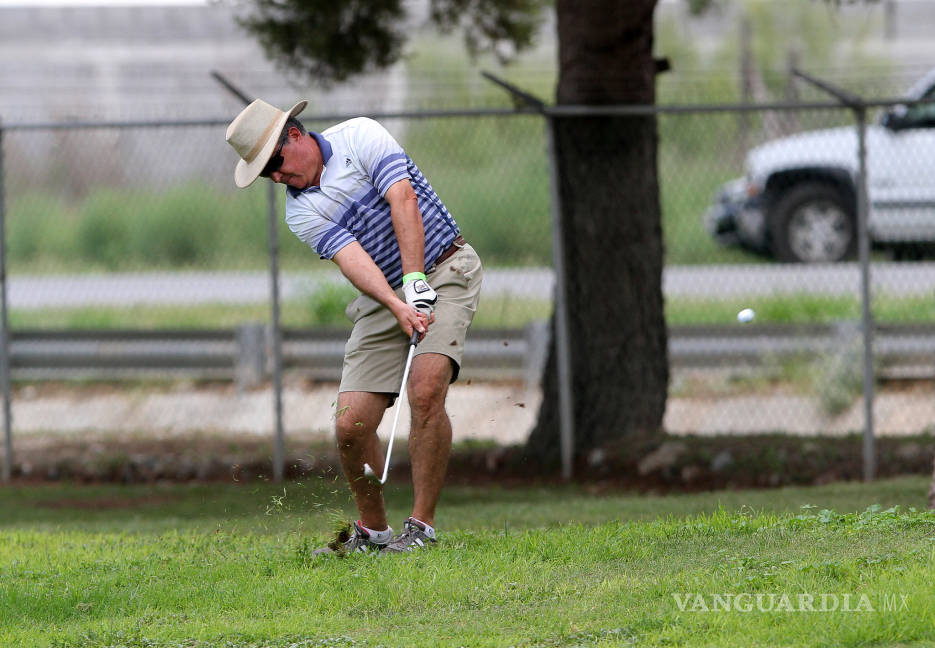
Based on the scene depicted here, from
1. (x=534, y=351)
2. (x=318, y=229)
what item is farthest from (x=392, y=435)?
(x=534, y=351)

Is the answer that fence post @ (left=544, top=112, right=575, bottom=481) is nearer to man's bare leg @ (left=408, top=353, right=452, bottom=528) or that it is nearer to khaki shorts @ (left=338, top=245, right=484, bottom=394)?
khaki shorts @ (left=338, top=245, right=484, bottom=394)

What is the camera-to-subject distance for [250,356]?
11.1m

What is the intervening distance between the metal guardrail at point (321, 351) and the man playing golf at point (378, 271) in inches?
200

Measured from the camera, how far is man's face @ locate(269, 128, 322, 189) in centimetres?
536

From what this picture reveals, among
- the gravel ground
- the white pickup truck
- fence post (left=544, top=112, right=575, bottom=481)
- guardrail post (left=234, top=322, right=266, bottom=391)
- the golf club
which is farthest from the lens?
guardrail post (left=234, top=322, right=266, bottom=391)

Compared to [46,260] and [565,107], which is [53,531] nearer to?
[565,107]

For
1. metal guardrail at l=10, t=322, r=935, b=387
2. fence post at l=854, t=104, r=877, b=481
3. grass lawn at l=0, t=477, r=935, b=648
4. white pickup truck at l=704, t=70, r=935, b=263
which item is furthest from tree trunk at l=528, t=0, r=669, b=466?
grass lawn at l=0, t=477, r=935, b=648

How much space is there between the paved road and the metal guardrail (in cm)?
36

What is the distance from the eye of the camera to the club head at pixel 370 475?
5.29 meters

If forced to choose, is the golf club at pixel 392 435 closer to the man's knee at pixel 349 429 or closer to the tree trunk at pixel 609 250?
the man's knee at pixel 349 429

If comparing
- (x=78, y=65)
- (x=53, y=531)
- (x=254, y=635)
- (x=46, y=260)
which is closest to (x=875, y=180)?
(x=53, y=531)

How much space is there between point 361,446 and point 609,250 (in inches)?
143

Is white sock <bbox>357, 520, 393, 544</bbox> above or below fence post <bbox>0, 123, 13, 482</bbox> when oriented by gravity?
below

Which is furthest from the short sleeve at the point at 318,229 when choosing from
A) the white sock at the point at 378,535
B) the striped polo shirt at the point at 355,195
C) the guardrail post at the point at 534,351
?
the guardrail post at the point at 534,351
